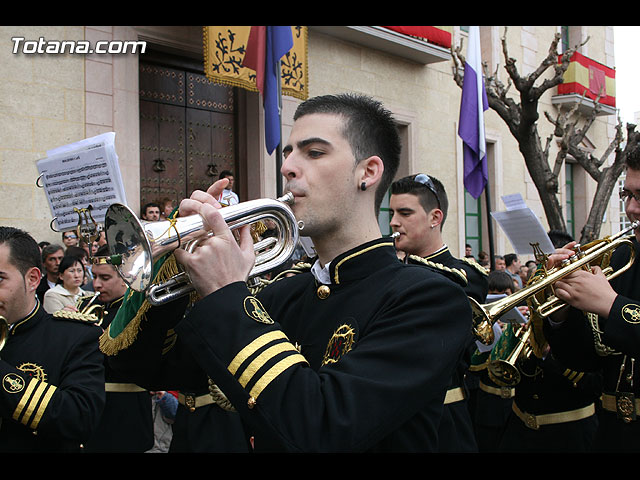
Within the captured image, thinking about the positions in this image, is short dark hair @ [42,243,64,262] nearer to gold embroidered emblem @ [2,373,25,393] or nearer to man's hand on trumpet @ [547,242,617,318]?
gold embroidered emblem @ [2,373,25,393]

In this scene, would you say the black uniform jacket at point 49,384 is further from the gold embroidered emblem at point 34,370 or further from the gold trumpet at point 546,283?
the gold trumpet at point 546,283

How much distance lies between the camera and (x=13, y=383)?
2893mm

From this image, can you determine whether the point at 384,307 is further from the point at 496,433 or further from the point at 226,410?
the point at 496,433

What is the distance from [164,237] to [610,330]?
206 centimetres

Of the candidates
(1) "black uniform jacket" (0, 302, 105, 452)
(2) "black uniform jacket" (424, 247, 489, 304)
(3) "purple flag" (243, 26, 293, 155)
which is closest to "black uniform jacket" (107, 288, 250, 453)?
(1) "black uniform jacket" (0, 302, 105, 452)

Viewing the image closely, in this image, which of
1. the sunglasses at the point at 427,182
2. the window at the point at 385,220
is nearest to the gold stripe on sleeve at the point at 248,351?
the sunglasses at the point at 427,182

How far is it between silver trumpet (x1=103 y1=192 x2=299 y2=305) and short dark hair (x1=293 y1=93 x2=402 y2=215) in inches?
11.8

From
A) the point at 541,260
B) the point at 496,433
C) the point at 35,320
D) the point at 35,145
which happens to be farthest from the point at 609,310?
the point at 35,145

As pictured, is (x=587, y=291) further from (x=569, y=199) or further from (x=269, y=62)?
(x=569, y=199)

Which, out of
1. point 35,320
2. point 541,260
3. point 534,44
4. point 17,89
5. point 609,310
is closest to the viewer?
point 609,310

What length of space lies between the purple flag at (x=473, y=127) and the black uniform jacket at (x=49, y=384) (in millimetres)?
6726

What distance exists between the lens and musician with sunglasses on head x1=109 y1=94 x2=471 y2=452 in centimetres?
158

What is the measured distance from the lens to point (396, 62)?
42.0 feet

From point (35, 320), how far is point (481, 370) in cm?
307
